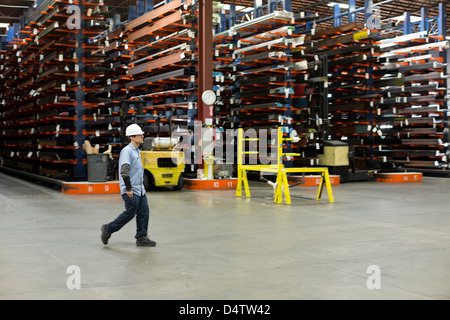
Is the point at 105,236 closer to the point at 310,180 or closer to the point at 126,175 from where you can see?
the point at 126,175

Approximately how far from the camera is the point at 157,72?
664 inches

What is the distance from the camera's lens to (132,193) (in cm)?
648

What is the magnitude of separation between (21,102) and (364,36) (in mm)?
12663

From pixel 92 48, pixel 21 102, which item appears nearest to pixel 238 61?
pixel 92 48

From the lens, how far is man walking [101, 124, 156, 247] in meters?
6.48

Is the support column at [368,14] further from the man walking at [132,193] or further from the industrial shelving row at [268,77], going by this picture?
the man walking at [132,193]

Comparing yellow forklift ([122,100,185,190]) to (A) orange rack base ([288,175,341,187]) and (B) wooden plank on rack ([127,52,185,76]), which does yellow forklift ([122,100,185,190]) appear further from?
(A) orange rack base ([288,175,341,187])

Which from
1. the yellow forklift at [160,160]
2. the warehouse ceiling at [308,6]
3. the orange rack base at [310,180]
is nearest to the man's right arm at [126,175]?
the yellow forklift at [160,160]

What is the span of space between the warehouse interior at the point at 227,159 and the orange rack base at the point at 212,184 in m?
0.04

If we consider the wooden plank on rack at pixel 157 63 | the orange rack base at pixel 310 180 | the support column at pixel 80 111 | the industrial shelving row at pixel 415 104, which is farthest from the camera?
the industrial shelving row at pixel 415 104

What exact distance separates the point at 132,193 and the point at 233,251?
1384 mm

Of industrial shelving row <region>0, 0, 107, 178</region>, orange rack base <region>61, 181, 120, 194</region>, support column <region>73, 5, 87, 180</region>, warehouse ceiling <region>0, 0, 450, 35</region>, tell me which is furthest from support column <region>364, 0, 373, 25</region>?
orange rack base <region>61, 181, 120, 194</region>

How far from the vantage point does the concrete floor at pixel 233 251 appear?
4617 mm

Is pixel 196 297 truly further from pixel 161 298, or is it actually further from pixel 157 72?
pixel 157 72
